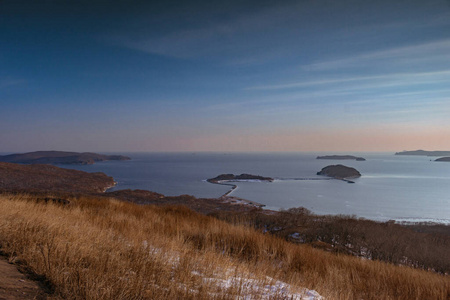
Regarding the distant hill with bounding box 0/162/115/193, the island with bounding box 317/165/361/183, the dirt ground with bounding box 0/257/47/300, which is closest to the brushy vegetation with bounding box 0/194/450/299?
the dirt ground with bounding box 0/257/47/300

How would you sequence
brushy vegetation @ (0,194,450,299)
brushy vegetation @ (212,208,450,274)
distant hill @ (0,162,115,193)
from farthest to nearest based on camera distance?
distant hill @ (0,162,115,193) → brushy vegetation @ (212,208,450,274) → brushy vegetation @ (0,194,450,299)

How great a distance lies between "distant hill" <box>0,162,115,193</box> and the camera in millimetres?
36812

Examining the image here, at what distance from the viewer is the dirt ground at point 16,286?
7.60ft

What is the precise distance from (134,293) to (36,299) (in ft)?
2.82

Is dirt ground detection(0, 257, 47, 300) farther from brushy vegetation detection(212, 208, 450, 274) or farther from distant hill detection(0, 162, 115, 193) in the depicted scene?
distant hill detection(0, 162, 115, 193)

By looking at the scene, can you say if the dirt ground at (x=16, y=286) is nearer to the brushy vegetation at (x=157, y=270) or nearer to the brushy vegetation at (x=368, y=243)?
the brushy vegetation at (x=157, y=270)

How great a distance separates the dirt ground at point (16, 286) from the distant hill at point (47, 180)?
36423mm

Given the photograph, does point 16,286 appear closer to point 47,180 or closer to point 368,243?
point 368,243

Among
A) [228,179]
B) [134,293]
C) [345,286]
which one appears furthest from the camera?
[228,179]

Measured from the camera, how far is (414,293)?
14.4 feet

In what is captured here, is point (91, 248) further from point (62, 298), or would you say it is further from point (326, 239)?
point (326, 239)

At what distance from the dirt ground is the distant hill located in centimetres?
3642

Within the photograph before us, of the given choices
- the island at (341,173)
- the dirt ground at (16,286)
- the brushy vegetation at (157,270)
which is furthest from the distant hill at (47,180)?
the island at (341,173)

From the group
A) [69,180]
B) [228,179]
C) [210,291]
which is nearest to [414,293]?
[210,291]
